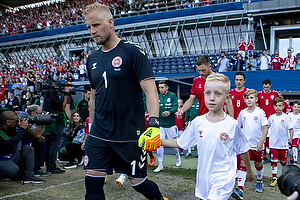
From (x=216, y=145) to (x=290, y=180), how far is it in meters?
1.23

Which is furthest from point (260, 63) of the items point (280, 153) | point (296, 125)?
point (280, 153)

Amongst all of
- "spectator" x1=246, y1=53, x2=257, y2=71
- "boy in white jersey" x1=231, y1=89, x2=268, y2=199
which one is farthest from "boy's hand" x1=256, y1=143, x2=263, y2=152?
"spectator" x1=246, y1=53, x2=257, y2=71

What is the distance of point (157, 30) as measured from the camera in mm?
25953

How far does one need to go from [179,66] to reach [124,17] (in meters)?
10.4

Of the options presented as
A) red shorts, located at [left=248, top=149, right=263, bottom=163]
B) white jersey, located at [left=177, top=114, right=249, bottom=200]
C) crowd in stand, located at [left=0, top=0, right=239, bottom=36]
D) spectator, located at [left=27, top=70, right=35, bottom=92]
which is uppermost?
crowd in stand, located at [left=0, top=0, right=239, bottom=36]

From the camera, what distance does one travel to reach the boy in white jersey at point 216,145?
104 inches

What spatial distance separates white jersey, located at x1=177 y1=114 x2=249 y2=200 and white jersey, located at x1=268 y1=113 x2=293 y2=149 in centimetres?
368

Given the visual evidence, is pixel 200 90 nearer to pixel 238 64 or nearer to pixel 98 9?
pixel 98 9

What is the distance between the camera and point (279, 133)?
6105mm

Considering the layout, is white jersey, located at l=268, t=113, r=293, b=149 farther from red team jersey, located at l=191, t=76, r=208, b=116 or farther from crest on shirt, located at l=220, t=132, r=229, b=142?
crest on shirt, located at l=220, t=132, r=229, b=142

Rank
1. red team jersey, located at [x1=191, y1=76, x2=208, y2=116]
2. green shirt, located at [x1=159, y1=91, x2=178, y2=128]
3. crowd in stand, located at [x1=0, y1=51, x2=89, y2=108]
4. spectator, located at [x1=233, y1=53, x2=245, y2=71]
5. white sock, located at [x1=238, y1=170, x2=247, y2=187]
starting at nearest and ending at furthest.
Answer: white sock, located at [x1=238, y1=170, x2=247, y2=187] < red team jersey, located at [x1=191, y1=76, x2=208, y2=116] < green shirt, located at [x1=159, y1=91, x2=178, y2=128] < spectator, located at [x1=233, y1=53, x2=245, y2=71] < crowd in stand, located at [x1=0, y1=51, x2=89, y2=108]

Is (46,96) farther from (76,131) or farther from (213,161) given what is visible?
(213,161)

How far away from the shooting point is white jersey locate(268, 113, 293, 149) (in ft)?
19.8

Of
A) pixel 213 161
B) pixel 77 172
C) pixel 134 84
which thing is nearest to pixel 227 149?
pixel 213 161
